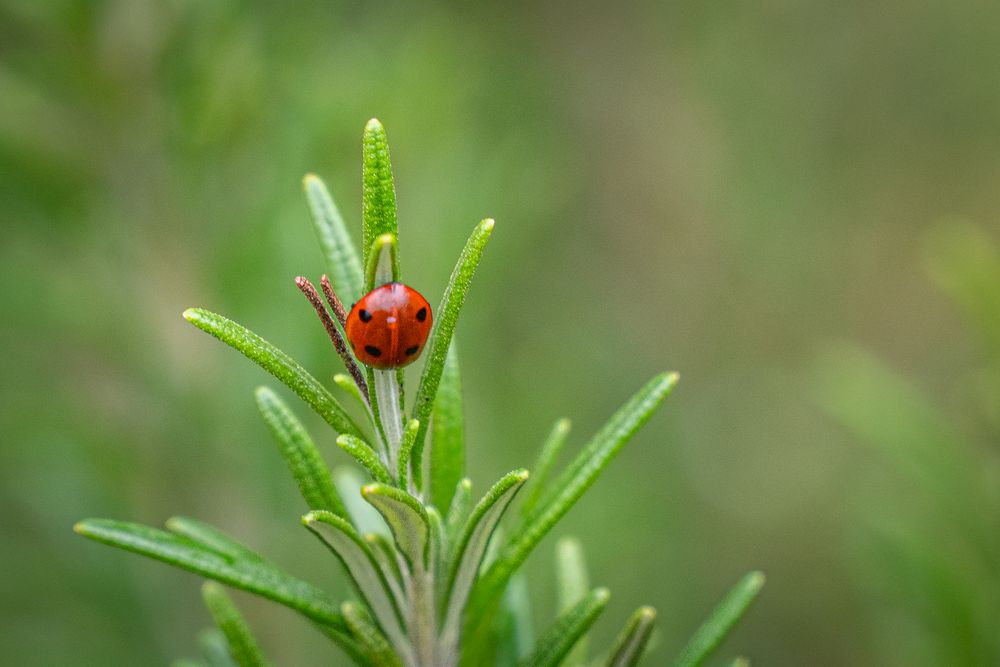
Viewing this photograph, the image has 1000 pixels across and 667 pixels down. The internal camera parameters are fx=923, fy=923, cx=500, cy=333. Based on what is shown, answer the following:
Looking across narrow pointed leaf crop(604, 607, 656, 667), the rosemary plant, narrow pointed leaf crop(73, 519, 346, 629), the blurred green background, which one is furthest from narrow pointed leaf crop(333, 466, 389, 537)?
the blurred green background

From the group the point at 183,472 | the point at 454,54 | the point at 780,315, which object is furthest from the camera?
the point at 780,315

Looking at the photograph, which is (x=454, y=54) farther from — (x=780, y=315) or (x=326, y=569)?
(x=780, y=315)

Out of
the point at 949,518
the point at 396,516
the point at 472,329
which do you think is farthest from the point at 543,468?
the point at 472,329

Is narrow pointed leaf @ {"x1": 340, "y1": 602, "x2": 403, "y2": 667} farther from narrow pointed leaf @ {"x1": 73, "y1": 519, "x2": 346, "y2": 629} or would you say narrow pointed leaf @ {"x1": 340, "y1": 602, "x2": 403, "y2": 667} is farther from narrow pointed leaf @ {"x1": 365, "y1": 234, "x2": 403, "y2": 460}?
narrow pointed leaf @ {"x1": 365, "y1": 234, "x2": 403, "y2": 460}

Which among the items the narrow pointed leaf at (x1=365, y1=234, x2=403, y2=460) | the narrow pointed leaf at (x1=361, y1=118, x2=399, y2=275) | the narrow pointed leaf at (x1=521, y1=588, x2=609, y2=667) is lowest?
the narrow pointed leaf at (x1=521, y1=588, x2=609, y2=667)

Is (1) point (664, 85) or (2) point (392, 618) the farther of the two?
(1) point (664, 85)

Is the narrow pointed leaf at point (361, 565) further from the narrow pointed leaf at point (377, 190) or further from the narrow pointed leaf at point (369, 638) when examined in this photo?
the narrow pointed leaf at point (377, 190)

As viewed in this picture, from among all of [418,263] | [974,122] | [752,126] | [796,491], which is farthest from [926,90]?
[418,263]
